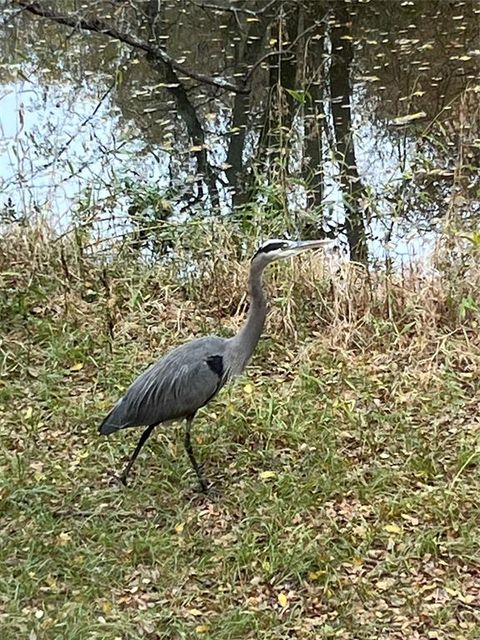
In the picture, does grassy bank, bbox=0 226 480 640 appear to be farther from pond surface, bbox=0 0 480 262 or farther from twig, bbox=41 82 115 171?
twig, bbox=41 82 115 171

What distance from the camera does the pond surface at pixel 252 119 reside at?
6.14 m

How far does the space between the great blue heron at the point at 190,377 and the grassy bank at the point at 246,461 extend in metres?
0.28

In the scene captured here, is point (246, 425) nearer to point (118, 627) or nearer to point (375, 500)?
point (375, 500)

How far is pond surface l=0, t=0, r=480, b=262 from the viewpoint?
6141 millimetres

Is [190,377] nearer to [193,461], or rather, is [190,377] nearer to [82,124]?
[193,461]

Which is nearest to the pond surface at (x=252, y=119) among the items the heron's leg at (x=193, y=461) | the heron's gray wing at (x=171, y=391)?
the heron's gray wing at (x=171, y=391)

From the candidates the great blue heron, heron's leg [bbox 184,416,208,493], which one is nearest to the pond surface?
the great blue heron

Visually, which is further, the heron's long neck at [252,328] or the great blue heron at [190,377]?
the heron's long neck at [252,328]

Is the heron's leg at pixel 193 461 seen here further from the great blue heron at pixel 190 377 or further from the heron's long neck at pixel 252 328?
the heron's long neck at pixel 252 328

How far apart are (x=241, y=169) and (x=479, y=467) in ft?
13.3

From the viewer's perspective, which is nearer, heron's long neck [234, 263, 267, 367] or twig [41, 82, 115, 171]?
heron's long neck [234, 263, 267, 367]

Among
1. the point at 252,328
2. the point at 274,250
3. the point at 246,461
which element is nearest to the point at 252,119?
the point at 274,250

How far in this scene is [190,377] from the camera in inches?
143

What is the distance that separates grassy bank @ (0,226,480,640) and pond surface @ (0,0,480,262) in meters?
0.74
